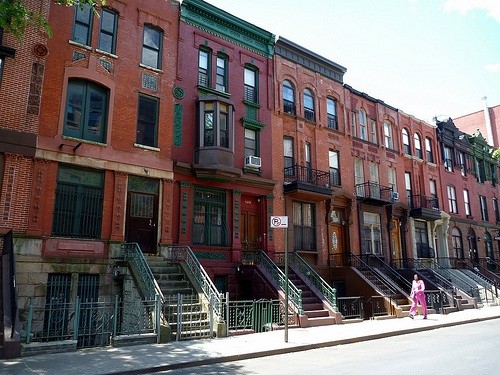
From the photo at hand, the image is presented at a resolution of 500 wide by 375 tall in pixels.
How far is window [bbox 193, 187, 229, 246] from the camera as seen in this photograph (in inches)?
695

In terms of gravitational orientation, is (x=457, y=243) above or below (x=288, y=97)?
below

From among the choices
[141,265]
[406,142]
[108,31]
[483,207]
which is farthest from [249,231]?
[483,207]

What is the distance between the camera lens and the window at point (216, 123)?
59.1 ft

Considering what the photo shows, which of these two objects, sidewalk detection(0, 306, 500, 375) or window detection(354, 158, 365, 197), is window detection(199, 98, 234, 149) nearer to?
sidewalk detection(0, 306, 500, 375)

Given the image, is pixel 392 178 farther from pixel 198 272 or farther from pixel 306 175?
pixel 198 272

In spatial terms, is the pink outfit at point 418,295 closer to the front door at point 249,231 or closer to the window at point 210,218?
the front door at point 249,231

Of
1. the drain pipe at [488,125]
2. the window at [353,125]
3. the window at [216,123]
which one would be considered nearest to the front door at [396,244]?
the window at [353,125]

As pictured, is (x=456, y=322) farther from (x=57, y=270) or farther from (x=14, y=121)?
(x=14, y=121)

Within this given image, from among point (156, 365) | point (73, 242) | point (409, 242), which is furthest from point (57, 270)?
point (409, 242)

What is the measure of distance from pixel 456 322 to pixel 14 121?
58.5 feet

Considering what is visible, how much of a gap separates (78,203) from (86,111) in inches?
142

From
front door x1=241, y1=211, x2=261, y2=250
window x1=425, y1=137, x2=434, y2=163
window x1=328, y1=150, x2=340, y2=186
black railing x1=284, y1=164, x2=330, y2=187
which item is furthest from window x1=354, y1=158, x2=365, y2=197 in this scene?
window x1=425, y1=137, x2=434, y2=163

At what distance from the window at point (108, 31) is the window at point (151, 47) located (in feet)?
4.28

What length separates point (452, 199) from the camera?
32312mm
